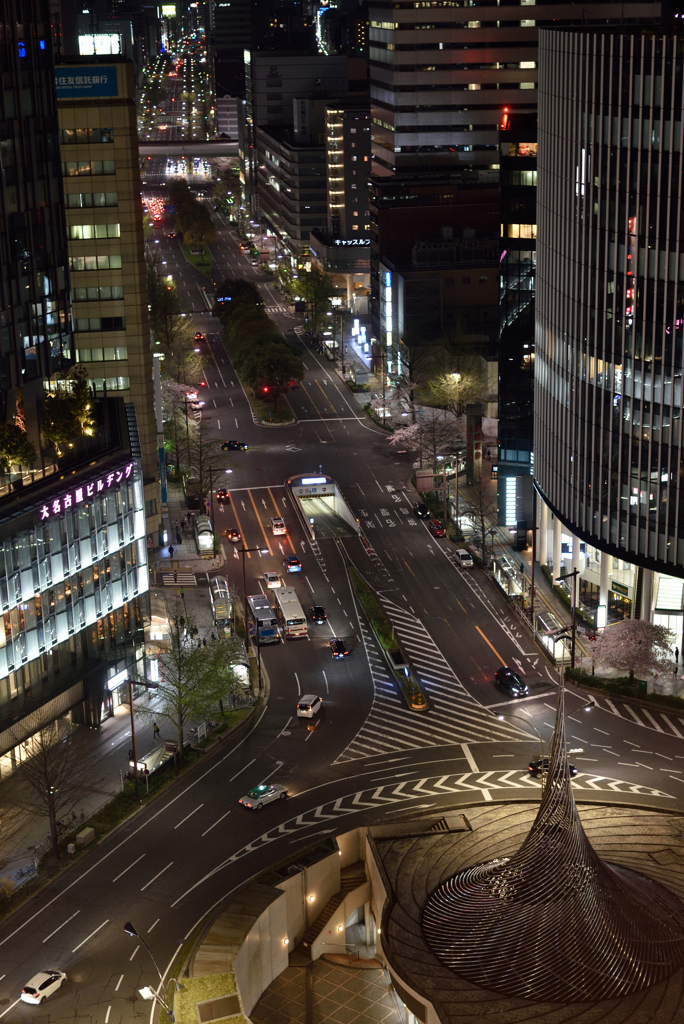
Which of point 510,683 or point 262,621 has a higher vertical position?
point 262,621

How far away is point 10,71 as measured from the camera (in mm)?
97812

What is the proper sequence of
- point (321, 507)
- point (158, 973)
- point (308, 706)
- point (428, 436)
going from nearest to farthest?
1. point (158, 973)
2. point (308, 706)
3. point (321, 507)
4. point (428, 436)

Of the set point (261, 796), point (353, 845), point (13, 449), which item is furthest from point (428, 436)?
point (353, 845)

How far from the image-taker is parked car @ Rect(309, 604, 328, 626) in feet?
411

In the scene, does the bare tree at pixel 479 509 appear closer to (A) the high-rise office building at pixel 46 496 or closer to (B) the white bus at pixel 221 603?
(B) the white bus at pixel 221 603

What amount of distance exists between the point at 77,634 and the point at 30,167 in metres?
35.4

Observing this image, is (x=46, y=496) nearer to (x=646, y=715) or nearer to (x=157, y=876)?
(x=157, y=876)

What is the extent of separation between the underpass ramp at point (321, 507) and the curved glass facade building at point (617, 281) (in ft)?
101

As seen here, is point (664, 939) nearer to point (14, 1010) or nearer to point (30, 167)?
point (14, 1010)

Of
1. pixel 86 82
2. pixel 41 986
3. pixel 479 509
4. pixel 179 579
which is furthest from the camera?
pixel 479 509

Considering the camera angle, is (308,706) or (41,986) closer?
(41,986)

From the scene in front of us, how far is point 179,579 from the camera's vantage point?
134 metres

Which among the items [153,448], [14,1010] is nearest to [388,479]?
[153,448]

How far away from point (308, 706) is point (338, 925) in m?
22.5
